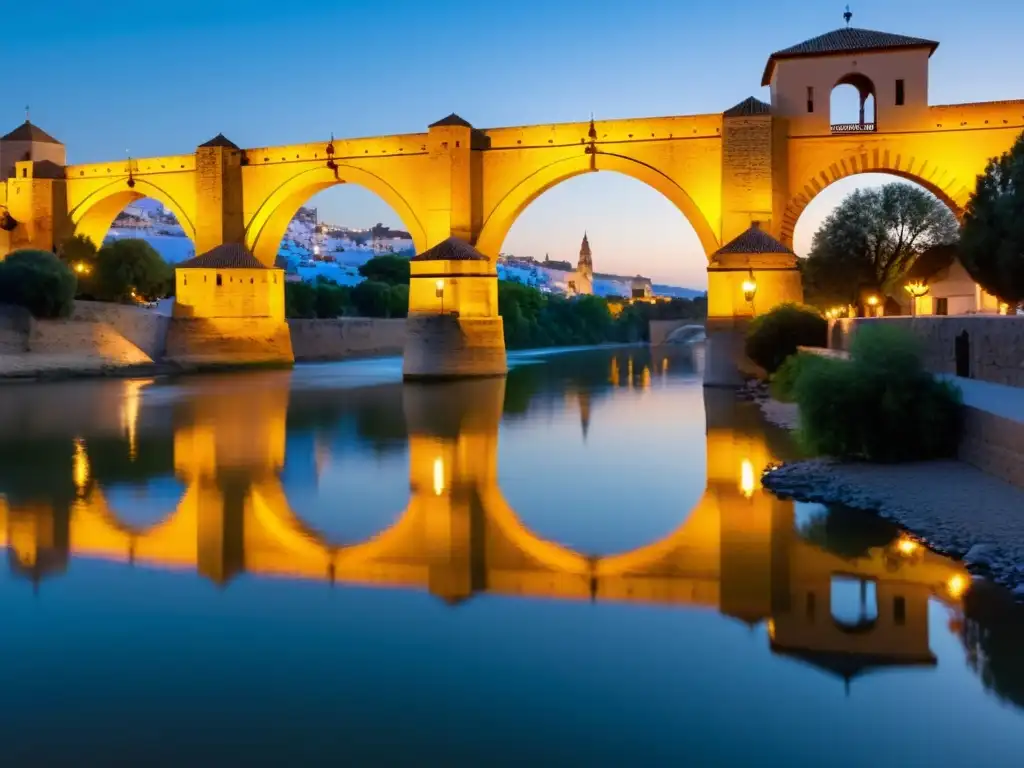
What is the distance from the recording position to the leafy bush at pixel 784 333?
14453mm

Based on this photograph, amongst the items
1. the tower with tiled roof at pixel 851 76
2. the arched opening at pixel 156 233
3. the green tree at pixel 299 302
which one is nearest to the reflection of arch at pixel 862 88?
the tower with tiled roof at pixel 851 76

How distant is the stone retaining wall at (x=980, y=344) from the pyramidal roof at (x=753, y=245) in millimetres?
4592

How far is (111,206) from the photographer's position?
25.5 meters

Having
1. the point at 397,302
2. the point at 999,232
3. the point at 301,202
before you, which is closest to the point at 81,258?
the point at 301,202

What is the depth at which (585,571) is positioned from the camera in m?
5.20

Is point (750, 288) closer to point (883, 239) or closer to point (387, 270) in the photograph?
point (883, 239)

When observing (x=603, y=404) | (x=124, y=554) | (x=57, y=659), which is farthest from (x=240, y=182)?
(x=57, y=659)

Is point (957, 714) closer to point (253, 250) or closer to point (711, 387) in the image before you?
point (711, 387)

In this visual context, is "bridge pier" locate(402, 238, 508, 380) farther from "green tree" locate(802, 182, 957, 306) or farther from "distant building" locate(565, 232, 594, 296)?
"distant building" locate(565, 232, 594, 296)

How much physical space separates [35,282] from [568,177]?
1099 centimetres

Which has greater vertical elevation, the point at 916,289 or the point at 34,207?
the point at 34,207

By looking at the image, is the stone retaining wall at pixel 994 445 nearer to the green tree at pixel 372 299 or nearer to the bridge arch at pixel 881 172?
the bridge arch at pixel 881 172

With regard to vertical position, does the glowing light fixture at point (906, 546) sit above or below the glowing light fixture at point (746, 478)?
below

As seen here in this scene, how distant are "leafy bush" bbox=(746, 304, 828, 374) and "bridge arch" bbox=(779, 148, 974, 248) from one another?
10.2 ft
